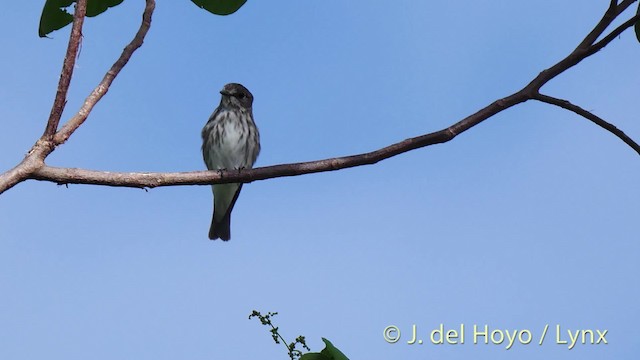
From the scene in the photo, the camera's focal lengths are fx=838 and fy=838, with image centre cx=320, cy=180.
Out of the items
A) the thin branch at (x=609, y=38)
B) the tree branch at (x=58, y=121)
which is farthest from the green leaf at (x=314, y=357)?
the thin branch at (x=609, y=38)

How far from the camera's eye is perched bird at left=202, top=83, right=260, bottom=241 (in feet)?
22.5

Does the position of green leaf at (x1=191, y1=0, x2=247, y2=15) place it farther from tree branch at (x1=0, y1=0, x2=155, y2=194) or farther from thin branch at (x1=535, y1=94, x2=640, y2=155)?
thin branch at (x1=535, y1=94, x2=640, y2=155)

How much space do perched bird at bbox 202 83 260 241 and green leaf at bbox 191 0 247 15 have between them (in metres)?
2.57

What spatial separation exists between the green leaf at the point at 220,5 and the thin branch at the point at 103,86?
0.51 meters

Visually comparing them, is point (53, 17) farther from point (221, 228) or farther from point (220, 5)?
point (221, 228)

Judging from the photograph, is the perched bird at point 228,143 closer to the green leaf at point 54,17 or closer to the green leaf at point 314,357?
the green leaf at point 54,17

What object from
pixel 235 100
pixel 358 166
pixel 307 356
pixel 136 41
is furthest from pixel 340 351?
pixel 235 100

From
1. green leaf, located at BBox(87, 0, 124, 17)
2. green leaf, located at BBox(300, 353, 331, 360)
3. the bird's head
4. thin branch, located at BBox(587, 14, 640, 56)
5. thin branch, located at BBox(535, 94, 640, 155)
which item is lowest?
green leaf, located at BBox(300, 353, 331, 360)

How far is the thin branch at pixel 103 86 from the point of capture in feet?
10.1

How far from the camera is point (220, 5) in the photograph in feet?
13.3

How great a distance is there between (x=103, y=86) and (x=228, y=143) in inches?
143

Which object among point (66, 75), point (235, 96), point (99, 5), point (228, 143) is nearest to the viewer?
point (66, 75)

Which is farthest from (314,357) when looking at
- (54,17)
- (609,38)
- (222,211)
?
(222,211)

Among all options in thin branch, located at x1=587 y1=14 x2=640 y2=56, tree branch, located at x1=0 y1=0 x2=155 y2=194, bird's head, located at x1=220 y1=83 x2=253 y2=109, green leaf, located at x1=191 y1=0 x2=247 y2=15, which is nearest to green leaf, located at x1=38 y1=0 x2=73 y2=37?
green leaf, located at x1=191 y1=0 x2=247 y2=15
